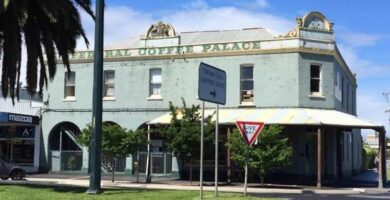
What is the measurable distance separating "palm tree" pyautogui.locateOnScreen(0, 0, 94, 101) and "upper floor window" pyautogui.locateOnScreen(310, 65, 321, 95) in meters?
14.0

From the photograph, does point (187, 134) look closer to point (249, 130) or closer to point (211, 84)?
point (249, 130)

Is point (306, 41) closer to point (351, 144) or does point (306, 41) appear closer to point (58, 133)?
point (351, 144)

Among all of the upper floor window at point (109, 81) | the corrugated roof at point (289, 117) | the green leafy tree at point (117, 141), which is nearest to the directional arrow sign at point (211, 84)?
the corrugated roof at point (289, 117)

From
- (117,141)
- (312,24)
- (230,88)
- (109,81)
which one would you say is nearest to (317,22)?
(312,24)

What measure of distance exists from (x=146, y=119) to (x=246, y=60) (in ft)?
22.7

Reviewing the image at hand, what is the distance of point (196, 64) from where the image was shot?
3391cm

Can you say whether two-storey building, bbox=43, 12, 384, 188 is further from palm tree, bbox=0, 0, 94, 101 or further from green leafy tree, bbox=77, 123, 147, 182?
palm tree, bbox=0, 0, 94, 101

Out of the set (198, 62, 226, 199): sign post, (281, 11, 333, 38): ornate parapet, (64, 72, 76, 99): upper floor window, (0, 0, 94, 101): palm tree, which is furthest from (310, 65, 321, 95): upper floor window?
(198, 62, 226, 199): sign post

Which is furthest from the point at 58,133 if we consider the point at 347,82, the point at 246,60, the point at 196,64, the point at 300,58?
the point at 347,82

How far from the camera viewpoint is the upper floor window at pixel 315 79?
106 ft

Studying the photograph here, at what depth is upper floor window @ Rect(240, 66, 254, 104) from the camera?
32.9m

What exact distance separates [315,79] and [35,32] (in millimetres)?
16234

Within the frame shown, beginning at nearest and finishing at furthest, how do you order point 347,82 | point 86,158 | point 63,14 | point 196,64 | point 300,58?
point 63,14 → point 300,58 → point 196,64 → point 86,158 → point 347,82

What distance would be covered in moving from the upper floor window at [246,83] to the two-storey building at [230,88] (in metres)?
0.05
